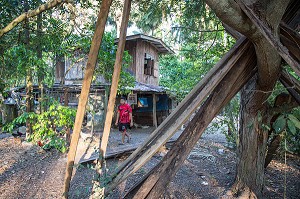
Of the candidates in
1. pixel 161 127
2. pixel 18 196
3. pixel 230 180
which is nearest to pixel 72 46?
pixel 18 196

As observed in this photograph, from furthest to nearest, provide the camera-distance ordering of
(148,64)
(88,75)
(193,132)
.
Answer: (148,64) → (193,132) → (88,75)

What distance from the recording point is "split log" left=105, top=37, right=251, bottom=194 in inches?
90.3

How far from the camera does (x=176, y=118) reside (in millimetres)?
2482

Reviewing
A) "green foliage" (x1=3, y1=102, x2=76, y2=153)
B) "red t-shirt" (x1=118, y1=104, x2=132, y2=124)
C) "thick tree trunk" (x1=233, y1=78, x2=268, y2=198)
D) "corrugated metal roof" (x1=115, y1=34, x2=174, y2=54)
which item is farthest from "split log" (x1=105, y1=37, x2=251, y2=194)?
"corrugated metal roof" (x1=115, y1=34, x2=174, y2=54)

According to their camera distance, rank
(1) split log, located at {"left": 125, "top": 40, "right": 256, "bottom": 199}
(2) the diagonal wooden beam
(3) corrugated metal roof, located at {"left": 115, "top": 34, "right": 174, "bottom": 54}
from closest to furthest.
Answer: (2) the diagonal wooden beam → (1) split log, located at {"left": 125, "top": 40, "right": 256, "bottom": 199} → (3) corrugated metal roof, located at {"left": 115, "top": 34, "right": 174, "bottom": 54}

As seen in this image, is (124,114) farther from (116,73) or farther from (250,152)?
(116,73)

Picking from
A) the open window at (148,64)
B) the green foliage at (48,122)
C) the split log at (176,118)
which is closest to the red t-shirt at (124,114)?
the green foliage at (48,122)

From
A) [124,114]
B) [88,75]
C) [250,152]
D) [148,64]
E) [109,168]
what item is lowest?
[109,168]

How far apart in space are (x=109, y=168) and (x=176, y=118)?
1.53 metres

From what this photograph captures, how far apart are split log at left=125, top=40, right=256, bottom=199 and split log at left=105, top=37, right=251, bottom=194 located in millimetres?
144

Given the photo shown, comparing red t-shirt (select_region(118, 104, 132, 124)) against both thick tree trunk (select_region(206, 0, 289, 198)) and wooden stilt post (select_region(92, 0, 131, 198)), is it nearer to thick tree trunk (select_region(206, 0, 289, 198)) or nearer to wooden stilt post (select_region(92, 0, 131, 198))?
thick tree trunk (select_region(206, 0, 289, 198))

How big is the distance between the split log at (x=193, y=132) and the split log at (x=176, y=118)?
0.14m

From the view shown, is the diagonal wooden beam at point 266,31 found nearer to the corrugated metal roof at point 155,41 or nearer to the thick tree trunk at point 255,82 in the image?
the thick tree trunk at point 255,82

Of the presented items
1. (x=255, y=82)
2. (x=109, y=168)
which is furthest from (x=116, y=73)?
(x=255, y=82)
